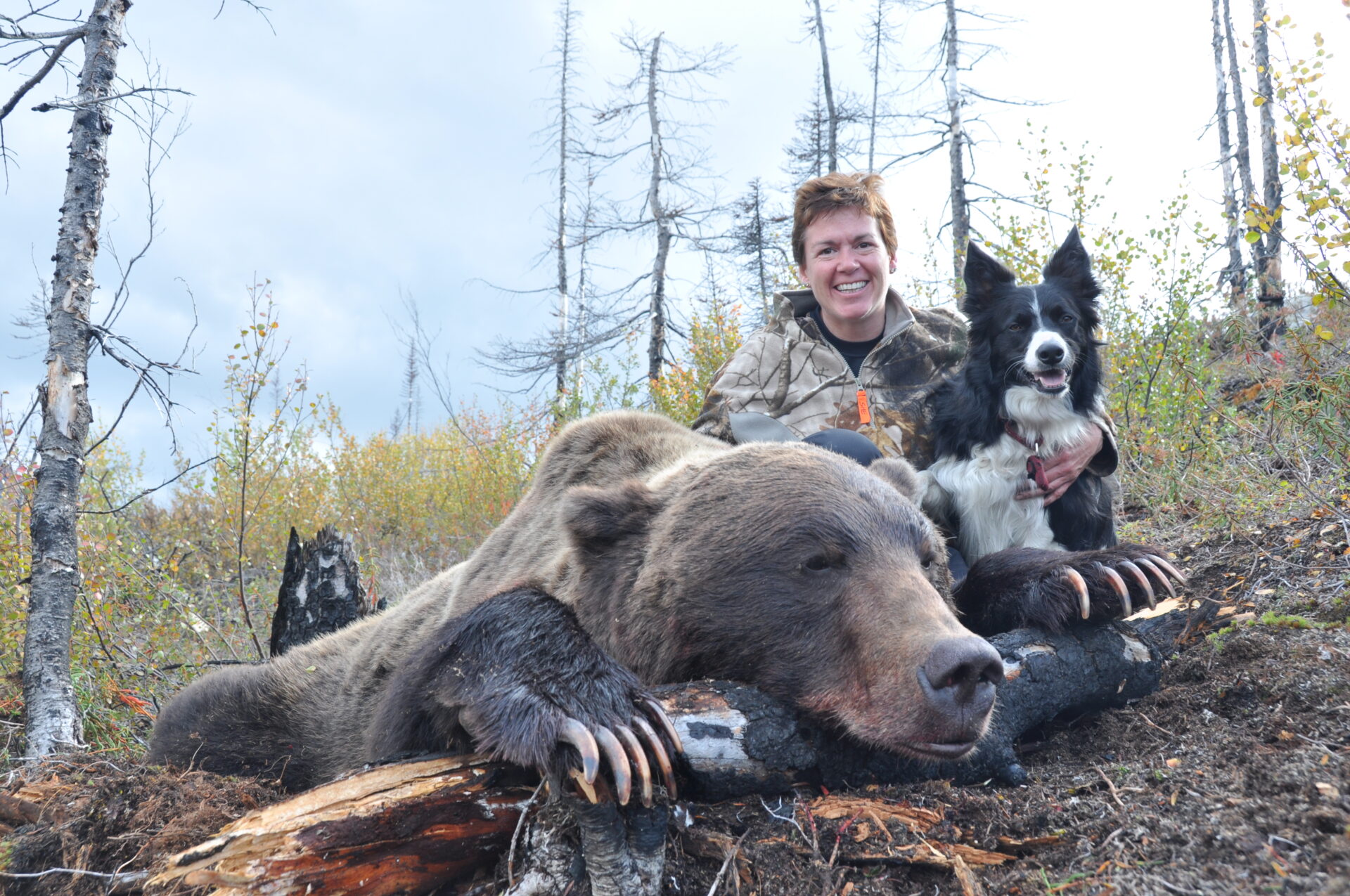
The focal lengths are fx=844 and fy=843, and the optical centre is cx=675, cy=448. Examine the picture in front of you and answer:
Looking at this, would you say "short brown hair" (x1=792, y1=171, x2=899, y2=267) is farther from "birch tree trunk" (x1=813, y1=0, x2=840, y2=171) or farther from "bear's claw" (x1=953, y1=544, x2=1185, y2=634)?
"birch tree trunk" (x1=813, y1=0, x2=840, y2=171)

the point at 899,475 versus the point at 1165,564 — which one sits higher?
the point at 899,475

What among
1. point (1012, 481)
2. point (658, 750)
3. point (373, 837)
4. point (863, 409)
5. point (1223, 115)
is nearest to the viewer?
point (658, 750)

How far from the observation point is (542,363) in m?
19.6

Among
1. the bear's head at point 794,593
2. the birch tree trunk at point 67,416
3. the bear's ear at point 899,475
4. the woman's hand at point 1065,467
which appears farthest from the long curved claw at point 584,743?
the birch tree trunk at point 67,416

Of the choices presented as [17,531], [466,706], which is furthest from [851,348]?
[17,531]

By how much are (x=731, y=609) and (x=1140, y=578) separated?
52.3 inches

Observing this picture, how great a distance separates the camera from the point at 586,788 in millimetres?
1738

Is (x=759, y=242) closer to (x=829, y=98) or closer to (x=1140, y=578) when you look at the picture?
(x=829, y=98)

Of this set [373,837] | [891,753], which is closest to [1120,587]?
[891,753]

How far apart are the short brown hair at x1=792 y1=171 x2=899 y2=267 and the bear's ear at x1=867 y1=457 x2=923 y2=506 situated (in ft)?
7.55

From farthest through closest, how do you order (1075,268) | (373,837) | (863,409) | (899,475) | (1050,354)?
(863,409) → (1075,268) → (1050,354) → (899,475) → (373,837)

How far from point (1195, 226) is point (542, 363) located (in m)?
15.0

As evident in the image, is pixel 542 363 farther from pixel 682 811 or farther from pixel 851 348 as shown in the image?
pixel 682 811

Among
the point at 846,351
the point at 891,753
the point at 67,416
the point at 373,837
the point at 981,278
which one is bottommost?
the point at 373,837
